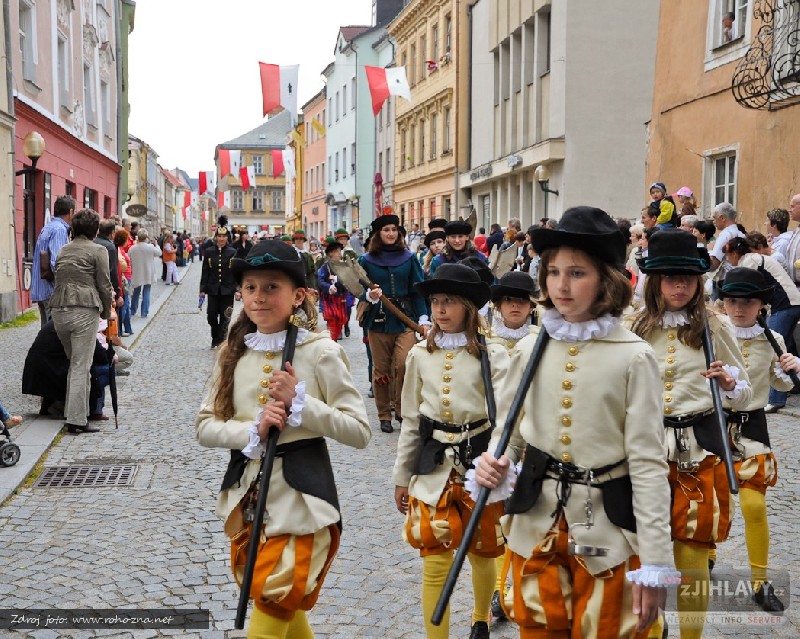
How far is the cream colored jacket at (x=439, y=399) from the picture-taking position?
427 cm

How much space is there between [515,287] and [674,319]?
1.80 meters

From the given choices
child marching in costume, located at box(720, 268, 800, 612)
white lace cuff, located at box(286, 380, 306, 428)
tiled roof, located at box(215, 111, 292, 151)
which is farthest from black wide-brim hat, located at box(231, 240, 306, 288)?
tiled roof, located at box(215, 111, 292, 151)

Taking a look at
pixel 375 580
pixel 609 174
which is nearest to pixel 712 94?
pixel 609 174

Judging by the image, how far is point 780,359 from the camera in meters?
5.00

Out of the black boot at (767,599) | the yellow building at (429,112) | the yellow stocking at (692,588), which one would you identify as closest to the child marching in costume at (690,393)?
the yellow stocking at (692,588)

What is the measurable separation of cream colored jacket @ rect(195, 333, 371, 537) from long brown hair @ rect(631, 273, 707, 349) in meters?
1.48

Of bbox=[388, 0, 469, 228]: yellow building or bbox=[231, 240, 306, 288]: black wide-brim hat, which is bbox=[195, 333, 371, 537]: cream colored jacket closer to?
bbox=[231, 240, 306, 288]: black wide-brim hat

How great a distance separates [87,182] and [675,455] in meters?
25.6

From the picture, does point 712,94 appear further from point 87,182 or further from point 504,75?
point 87,182

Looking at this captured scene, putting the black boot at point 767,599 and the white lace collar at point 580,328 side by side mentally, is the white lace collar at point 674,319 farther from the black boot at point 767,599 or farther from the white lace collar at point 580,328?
the black boot at point 767,599

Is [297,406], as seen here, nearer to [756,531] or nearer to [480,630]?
[480,630]

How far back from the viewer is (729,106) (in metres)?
16.4

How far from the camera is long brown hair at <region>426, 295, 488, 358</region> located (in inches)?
179

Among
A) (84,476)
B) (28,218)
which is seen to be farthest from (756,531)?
(28,218)
